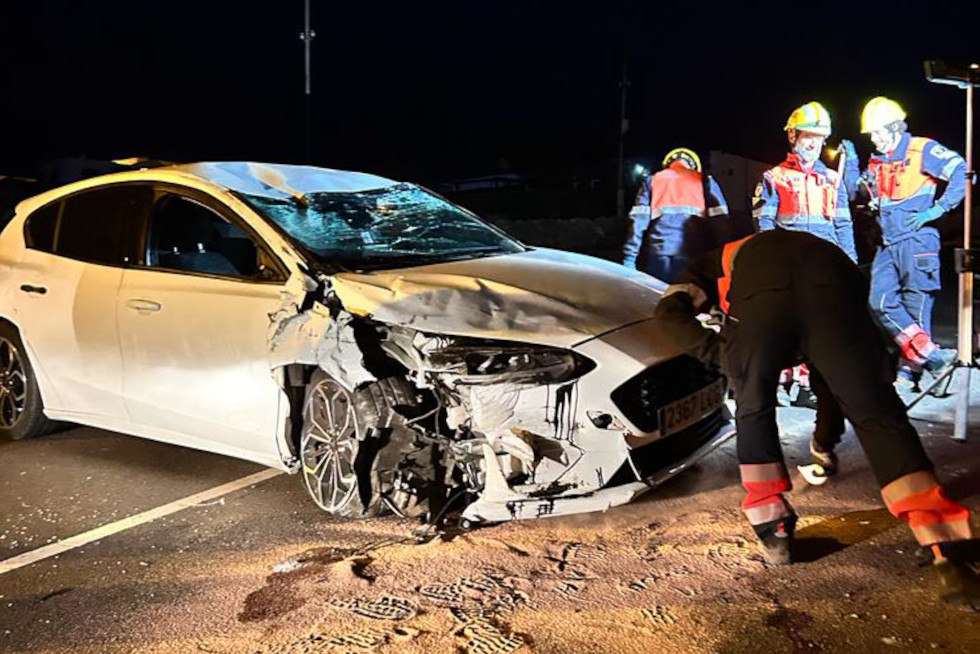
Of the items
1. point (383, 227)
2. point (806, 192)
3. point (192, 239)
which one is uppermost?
point (806, 192)

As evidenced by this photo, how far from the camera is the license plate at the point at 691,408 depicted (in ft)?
11.9

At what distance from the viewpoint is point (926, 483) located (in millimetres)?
2963

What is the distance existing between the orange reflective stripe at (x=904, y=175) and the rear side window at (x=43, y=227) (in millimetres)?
5435

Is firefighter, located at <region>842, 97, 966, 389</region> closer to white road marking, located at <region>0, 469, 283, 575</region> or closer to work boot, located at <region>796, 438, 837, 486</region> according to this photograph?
work boot, located at <region>796, 438, 837, 486</region>

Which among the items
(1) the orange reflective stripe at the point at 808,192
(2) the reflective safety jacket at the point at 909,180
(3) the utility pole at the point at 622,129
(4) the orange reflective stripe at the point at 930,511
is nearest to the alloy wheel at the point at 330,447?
(4) the orange reflective stripe at the point at 930,511

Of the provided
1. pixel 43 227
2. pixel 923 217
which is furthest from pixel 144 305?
pixel 923 217

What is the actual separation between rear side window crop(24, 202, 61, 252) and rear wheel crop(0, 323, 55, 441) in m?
0.55

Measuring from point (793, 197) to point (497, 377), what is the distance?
348 cm

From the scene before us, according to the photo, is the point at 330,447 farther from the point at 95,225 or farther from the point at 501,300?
the point at 95,225

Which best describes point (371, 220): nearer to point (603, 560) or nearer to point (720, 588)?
point (603, 560)

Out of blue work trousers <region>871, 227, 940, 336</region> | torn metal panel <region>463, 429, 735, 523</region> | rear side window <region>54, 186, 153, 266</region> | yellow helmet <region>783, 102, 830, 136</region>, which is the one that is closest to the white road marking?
rear side window <region>54, 186, 153, 266</region>

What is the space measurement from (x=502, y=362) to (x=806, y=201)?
136 inches

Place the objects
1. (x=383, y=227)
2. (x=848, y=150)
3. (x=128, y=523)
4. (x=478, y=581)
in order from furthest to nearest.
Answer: (x=848, y=150)
(x=383, y=227)
(x=128, y=523)
(x=478, y=581)

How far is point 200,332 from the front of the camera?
14.0ft
